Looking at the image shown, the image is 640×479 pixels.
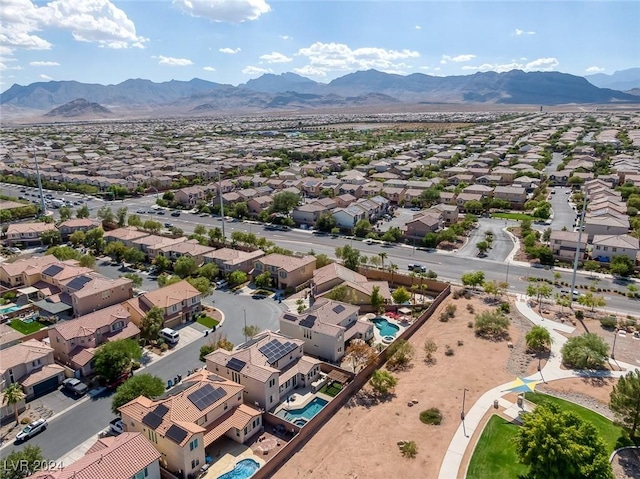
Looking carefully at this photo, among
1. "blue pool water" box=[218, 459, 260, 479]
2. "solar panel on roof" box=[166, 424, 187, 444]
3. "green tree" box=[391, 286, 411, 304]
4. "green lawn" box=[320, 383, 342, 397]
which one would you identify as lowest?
"green lawn" box=[320, 383, 342, 397]

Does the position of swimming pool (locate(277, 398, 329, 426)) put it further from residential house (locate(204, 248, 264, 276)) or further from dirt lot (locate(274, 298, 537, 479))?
residential house (locate(204, 248, 264, 276))

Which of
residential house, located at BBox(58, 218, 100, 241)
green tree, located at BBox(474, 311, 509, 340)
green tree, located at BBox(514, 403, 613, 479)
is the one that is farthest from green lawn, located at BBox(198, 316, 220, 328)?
residential house, located at BBox(58, 218, 100, 241)

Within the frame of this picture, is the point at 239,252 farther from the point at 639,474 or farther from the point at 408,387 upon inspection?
the point at 639,474

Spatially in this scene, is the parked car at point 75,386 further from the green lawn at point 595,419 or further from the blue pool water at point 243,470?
the green lawn at point 595,419

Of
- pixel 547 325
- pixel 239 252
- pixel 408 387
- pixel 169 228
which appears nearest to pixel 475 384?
pixel 408 387

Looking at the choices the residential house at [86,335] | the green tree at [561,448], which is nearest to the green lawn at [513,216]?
the green tree at [561,448]

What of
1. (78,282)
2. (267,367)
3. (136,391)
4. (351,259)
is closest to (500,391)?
(267,367)
